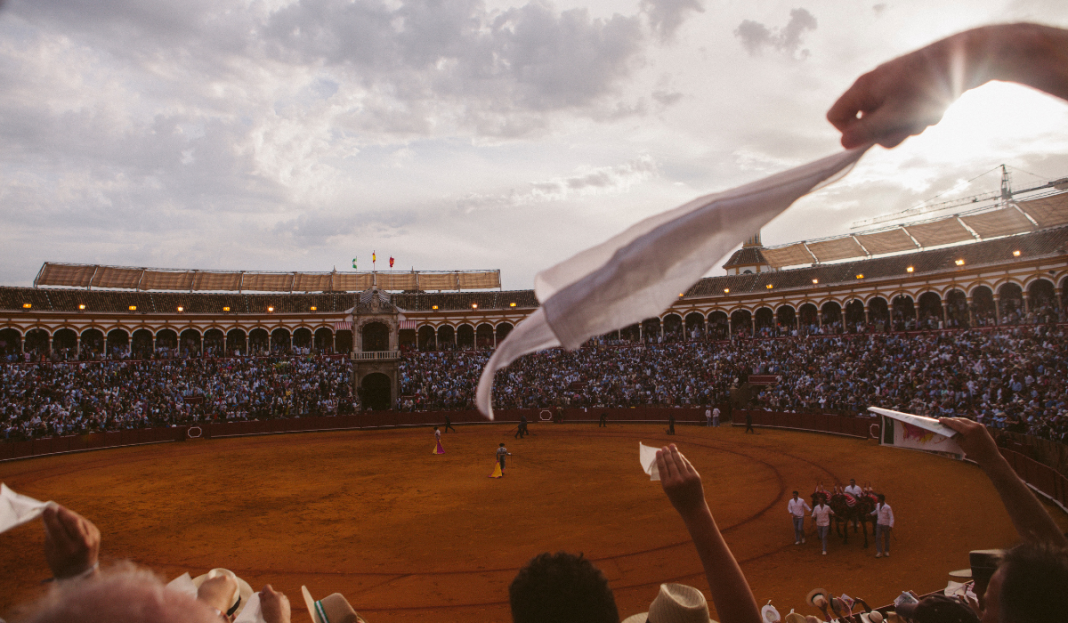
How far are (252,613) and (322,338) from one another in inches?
2103

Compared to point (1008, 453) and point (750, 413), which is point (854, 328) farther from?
point (1008, 453)

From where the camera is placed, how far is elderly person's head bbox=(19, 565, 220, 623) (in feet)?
3.06

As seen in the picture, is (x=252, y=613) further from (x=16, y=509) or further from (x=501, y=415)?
(x=501, y=415)

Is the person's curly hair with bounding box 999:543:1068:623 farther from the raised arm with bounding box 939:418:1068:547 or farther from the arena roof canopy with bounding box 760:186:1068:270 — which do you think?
the arena roof canopy with bounding box 760:186:1068:270

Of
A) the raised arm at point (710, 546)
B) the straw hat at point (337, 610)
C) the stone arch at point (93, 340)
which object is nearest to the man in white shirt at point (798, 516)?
the straw hat at point (337, 610)

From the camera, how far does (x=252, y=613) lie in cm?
291

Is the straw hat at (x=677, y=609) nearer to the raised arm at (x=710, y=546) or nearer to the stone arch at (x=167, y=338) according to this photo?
the raised arm at (x=710, y=546)

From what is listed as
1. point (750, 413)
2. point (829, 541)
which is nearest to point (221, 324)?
point (750, 413)

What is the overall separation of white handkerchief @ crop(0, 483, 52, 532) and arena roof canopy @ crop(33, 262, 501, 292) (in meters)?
59.3

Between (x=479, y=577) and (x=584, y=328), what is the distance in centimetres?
1066

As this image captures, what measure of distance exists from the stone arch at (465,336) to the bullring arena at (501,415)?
343mm

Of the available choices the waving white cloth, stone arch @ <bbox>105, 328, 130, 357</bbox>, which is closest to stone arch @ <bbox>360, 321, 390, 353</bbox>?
stone arch @ <bbox>105, 328, 130, 357</bbox>

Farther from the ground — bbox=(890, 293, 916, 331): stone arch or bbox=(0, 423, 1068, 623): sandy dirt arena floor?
bbox=(890, 293, 916, 331): stone arch

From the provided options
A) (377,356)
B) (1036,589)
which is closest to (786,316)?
(377,356)
